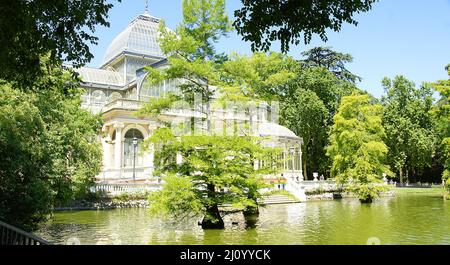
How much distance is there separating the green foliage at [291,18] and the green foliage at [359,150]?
2341cm

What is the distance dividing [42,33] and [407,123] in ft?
138

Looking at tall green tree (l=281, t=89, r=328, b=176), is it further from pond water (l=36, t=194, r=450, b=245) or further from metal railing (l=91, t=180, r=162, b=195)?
pond water (l=36, t=194, r=450, b=245)

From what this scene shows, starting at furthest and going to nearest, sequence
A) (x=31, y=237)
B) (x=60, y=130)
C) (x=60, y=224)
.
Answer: (x=60, y=130) < (x=60, y=224) < (x=31, y=237)

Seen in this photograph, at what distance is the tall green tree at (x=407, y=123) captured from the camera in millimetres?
43656

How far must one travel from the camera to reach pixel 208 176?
565 inches

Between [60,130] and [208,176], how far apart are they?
784 cm

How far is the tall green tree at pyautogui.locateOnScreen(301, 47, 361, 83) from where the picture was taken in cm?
5042

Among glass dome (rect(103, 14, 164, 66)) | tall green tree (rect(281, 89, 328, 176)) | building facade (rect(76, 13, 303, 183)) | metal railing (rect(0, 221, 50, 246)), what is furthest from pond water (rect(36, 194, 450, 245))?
glass dome (rect(103, 14, 164, 66))

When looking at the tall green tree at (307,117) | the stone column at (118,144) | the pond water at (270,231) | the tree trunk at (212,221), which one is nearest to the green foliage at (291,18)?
the pond water at (270,231)

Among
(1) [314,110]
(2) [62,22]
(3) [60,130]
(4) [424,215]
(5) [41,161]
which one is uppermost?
(1) [314,110]

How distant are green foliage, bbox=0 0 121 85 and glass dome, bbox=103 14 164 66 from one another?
36190 millimetres
